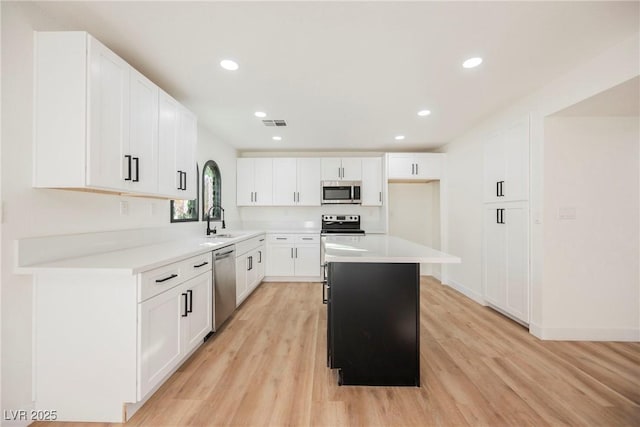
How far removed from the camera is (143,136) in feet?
7.02

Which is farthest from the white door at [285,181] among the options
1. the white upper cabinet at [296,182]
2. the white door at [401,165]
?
the white door at [401,165]

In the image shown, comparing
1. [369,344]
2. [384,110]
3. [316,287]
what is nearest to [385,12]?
[384,110]

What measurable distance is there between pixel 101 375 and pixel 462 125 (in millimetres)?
4543

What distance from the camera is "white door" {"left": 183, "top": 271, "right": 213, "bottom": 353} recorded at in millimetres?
2219

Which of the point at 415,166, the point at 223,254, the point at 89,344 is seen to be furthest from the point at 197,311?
the point at 415,166

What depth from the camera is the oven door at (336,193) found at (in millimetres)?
5156

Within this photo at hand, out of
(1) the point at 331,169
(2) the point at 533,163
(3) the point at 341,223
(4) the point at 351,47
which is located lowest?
(3) the point at 341,223

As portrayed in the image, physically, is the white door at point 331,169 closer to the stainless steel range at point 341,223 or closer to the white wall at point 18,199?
the stainless steel range at point 341,223

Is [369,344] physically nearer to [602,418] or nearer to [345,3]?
[602,418]

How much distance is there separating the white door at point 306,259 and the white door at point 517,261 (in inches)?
111

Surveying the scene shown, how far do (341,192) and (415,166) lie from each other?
4.59 ft

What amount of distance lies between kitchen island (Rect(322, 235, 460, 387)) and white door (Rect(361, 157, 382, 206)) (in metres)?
3.29

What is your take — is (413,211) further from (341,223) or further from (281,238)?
(281,238)

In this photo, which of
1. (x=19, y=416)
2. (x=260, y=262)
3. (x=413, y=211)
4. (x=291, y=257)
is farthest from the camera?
(x=413, y=211)
